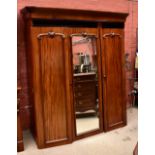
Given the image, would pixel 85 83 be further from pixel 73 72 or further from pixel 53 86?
pixel 53 86

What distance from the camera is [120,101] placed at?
361 cm

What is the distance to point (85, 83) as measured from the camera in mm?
3289

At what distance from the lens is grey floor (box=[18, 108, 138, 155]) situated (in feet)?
9.24

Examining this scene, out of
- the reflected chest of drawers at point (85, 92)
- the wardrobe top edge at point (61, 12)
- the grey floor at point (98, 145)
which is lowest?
the grey floor at point (98, 145)

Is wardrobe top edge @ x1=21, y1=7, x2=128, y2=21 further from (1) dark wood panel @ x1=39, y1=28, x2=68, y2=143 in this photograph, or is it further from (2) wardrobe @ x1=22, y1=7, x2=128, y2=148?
(1) dark wood panel @ x1=39, y1=28, x2=68, y2=143

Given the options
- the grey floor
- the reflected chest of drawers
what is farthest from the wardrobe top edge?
the grey floor

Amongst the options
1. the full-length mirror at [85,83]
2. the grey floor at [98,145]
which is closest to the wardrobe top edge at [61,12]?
the full-length mirror at [85,83]

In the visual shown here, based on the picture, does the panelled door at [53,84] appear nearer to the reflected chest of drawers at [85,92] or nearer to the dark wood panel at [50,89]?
the dark wood panel at [50,89]

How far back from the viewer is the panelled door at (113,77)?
3404 millimetres

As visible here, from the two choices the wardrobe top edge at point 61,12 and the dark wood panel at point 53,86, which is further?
the dark wood panel at point 53,86

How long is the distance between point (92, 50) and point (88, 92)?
0.67 metres

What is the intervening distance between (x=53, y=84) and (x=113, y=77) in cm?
111
